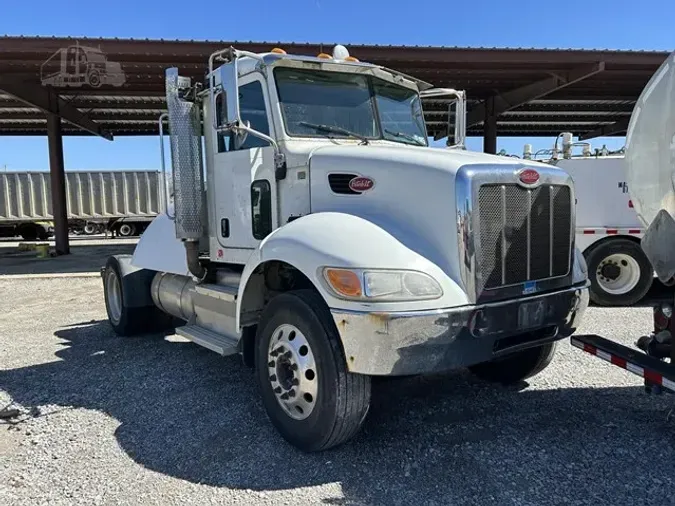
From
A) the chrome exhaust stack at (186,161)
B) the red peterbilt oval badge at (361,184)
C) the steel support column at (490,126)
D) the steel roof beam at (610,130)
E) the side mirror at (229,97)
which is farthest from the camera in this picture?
the steel roof beam at (610,130)

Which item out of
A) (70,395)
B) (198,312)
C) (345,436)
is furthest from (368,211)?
(70,395)

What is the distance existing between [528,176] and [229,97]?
2.28m

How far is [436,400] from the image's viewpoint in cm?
416

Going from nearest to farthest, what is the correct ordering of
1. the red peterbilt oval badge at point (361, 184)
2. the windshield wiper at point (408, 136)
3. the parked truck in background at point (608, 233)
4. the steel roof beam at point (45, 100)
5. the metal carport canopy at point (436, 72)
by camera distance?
the red peterbilt oval badge at point (361, 184), the windshield wiper at point (408, 136), the parked truck in background at point (608, 233), the metal carport canopy at point (436, 72), the steel roof beam at point (45, 100)

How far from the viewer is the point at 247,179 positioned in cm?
434

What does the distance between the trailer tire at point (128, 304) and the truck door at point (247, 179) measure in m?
2.14

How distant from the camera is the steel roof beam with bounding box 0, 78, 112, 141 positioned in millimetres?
13711

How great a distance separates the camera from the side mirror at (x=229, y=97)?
3.71 m

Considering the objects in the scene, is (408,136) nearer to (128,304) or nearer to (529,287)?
(529,287)

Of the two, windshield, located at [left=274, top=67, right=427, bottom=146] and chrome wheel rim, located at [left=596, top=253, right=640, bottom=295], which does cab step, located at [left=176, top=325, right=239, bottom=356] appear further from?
chrome wheel rim, located at [left=596, top=253, right=640, bottom=295]

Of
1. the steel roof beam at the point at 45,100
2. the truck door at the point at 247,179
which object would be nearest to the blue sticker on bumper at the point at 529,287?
the truck door at the point at 247,179

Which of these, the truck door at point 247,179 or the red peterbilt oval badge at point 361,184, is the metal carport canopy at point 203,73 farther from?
the red peterbilt oval badge at point 361,184

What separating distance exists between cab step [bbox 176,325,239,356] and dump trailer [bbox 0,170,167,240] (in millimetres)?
22474

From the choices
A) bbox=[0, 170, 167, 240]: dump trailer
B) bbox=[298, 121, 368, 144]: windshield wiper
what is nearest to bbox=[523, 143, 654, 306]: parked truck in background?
bbox=[298, 121, 368, 144]: windshield wiper
